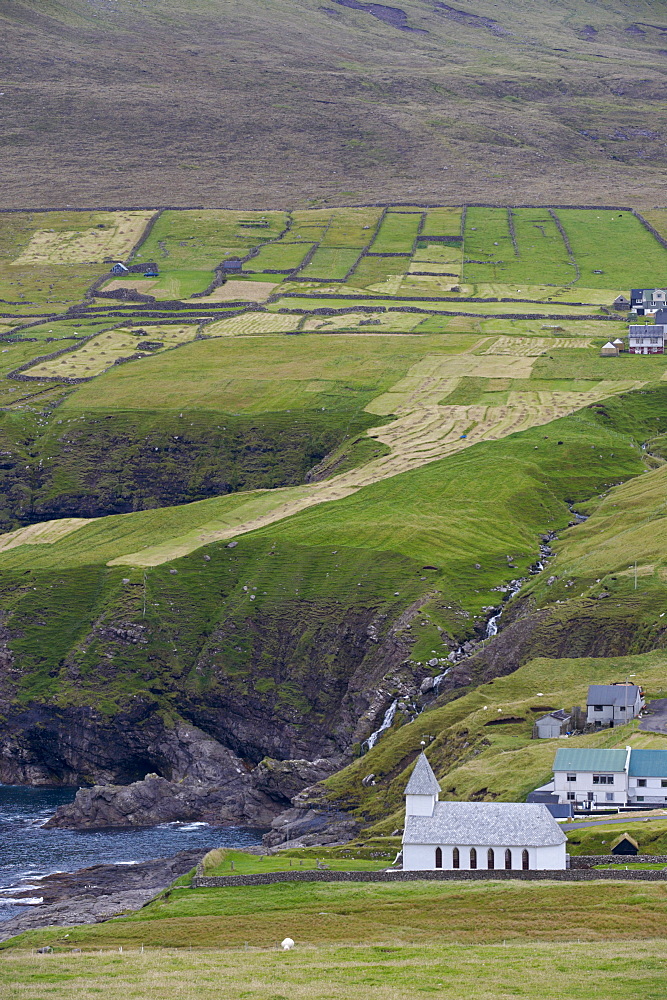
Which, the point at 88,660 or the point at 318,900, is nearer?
the point at 318,900

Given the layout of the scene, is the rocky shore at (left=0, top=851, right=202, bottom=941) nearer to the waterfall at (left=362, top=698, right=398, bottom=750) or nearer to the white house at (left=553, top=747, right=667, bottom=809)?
the waterfall at (left=362, top=698, right=398, bottom=750)

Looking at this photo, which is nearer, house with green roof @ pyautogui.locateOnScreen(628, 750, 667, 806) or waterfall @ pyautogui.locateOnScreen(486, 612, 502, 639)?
house with green roof @ pyautogui.locateOnScreen(628, 750, 667, 806)

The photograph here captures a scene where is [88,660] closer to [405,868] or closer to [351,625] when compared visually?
[351,625]

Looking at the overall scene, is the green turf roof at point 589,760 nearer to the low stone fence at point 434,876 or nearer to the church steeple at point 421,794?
the church steeple at point 421,794

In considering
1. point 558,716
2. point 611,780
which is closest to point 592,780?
point 611,780

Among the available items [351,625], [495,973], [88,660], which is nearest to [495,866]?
[495,973]

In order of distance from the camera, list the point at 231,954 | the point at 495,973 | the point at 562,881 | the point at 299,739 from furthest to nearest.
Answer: the point at 299,739
the point at 562,881
the point at 231,954
the point at 495,973

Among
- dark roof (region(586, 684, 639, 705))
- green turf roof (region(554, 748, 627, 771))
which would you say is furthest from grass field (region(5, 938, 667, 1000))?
dark roof (region(586, 684, 639, 705))
